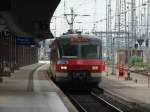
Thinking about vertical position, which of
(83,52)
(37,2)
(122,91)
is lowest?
(122,91)

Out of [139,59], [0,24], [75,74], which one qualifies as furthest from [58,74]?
[139,59]

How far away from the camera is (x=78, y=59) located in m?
27.9

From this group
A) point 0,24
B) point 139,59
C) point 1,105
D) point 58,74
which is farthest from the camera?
point 139,59

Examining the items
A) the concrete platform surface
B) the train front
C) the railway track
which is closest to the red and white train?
the train front

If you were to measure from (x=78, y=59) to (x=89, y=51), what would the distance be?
0.90 m

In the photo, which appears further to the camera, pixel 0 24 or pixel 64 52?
pixel 0 24

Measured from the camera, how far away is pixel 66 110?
16766mm

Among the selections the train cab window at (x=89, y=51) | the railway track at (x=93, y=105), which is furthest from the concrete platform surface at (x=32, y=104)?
the train cab window at (x=89, y=51)

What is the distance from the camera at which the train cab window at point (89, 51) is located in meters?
28.2

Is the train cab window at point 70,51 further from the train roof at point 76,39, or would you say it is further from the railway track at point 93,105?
the railway track at point 93,105

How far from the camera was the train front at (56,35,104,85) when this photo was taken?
91.0 ft

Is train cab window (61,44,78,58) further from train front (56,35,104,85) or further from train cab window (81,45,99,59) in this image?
train cab window (81,45,99,59)

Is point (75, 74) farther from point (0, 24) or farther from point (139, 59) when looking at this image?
point (139, 59)

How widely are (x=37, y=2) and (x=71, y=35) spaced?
2419 mm
